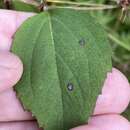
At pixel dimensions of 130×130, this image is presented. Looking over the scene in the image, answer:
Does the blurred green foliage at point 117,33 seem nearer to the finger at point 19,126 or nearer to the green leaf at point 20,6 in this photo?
the green leaf at point 20,6

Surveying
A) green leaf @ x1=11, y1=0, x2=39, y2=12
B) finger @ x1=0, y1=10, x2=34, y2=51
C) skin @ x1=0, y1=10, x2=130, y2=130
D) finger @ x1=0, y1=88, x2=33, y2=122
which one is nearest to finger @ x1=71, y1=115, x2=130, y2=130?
skin @ x1=0, y1=10, x2=130, y2=130

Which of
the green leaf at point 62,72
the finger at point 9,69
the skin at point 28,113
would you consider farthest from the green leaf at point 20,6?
the finger at point 9,69

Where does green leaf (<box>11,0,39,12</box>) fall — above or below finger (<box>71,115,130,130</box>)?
above

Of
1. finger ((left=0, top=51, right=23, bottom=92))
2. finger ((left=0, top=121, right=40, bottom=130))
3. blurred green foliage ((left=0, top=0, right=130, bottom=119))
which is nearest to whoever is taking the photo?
finger ((left=0, top=51, right=23, bottom=92))

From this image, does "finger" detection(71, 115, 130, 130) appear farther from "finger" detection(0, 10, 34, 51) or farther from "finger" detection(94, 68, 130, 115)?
"finger" detection(0, 10, 34, 51)

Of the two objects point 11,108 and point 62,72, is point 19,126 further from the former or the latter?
point 62,72

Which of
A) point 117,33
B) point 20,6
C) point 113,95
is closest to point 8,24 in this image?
point 20,6

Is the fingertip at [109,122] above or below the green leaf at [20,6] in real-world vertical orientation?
below
